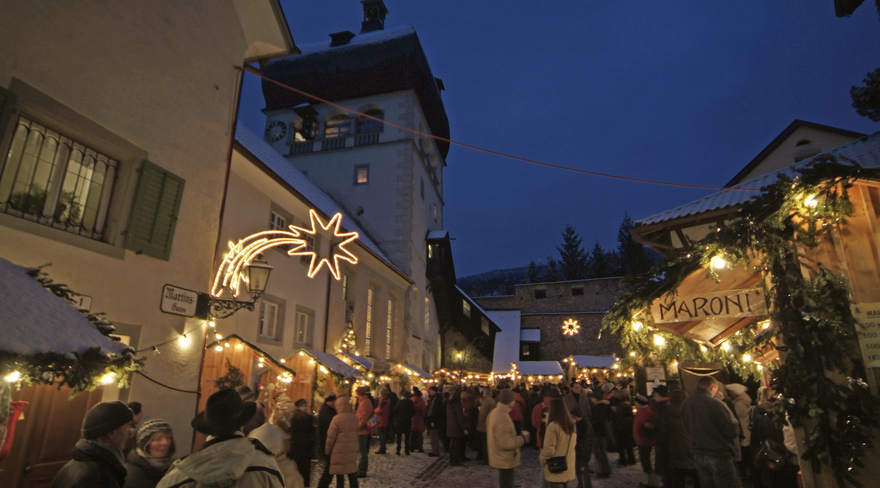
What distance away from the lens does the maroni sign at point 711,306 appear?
186 inches

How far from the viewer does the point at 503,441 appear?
6.25 metres

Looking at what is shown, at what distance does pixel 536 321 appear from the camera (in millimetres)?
39188

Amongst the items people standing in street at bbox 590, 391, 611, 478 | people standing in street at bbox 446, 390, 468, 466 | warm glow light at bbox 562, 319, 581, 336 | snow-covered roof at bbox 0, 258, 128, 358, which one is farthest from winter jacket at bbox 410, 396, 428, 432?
warm glow light at bbox 562, 319, 581, 336

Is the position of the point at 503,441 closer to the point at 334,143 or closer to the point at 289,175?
the point at 289,175

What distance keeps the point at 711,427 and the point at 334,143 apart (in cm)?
2345

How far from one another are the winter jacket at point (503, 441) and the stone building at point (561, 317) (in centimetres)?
2942

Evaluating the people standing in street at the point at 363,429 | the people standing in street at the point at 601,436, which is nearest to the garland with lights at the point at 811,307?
the people standing in street at the point at 601,436

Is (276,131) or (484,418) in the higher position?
(276,131)

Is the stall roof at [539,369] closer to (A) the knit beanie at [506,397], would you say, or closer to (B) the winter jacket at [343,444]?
(B) the winter jacket at [343,444]

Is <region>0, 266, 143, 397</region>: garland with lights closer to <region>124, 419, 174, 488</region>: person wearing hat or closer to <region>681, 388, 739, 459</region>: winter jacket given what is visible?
<region>124, 419, 174, 488</region>: person wearing hat

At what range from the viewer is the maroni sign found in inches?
186

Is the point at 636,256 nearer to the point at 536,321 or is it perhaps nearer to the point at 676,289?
the point at 536,321

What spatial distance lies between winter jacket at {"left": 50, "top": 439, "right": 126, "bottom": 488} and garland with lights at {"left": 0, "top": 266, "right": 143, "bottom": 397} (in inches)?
42.5

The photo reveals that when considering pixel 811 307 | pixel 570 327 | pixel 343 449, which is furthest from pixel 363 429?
pixel 570 327
